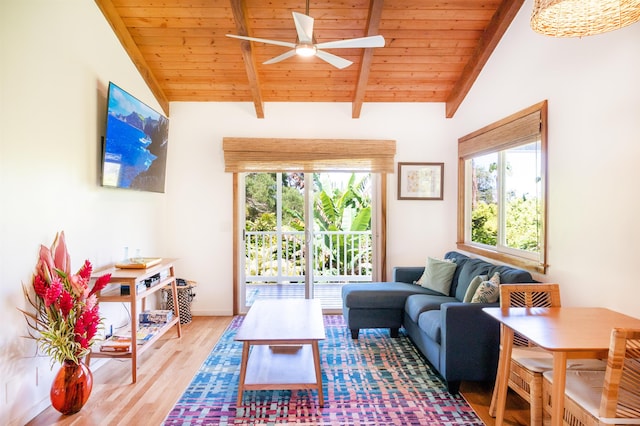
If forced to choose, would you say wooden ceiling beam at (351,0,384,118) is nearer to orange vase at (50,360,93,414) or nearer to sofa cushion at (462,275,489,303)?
sofa cushion at (462,275,489,303)

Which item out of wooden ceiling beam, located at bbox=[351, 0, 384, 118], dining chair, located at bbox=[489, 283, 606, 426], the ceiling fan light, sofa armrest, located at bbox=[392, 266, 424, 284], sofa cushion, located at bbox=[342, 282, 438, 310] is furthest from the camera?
sofa armrest, located at bbox=[392, 266, 424, 284]

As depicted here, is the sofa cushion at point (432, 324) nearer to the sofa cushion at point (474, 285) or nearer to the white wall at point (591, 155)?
the sofa cushion at point (474, 285)

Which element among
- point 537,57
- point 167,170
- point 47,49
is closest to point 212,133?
point 167,170

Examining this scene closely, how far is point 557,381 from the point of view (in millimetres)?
1685

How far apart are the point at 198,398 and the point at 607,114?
324 cm

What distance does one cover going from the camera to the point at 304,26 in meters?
2.49

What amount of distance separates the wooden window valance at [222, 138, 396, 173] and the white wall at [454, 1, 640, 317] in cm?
188

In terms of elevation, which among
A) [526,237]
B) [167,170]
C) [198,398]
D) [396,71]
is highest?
[396,71]

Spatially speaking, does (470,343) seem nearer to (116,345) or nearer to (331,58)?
(331,58)

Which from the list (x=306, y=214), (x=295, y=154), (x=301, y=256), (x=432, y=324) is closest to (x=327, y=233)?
(x=301, y=256)

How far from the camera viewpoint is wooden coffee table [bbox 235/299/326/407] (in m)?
2.50

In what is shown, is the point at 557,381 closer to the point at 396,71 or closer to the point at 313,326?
the point at 313,326

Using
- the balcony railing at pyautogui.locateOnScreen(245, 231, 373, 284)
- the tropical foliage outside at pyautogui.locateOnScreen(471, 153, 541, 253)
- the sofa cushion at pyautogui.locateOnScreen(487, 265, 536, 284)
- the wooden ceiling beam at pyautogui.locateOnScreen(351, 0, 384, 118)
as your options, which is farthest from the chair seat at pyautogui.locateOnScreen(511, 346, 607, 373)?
the balcony railing at pyautogui.locateOnScreen(245, 231, 373, 284)

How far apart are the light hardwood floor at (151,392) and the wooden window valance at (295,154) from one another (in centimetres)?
206
